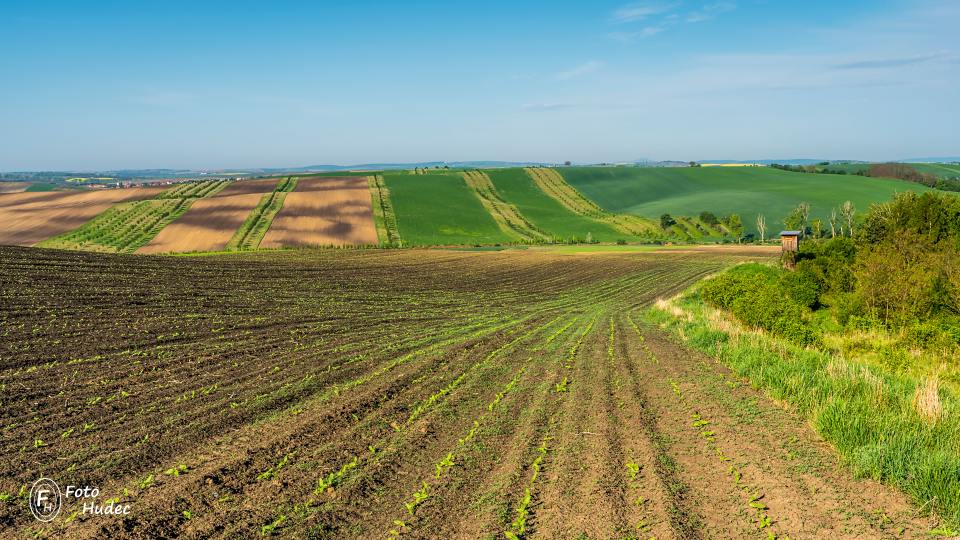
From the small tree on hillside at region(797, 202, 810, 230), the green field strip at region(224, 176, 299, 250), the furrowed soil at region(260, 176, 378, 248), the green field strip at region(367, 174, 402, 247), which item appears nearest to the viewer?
the green field strip at region(224, 176, 299, 250)

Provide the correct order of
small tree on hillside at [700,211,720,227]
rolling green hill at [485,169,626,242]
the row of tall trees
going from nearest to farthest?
the row of tall trees
rolling green hill at [485,169,626,242]
small tree on hillside at [700,211,720,227]

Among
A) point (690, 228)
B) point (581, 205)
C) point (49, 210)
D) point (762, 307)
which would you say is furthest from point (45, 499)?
point (581, 205)

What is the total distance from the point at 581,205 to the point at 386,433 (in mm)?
114125

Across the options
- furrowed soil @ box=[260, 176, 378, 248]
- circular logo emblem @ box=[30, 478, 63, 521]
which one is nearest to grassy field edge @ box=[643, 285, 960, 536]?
circular logo emblem @ box=[30, 478, 63, 521]

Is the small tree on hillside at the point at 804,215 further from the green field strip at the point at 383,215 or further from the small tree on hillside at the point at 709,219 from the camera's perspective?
the green field strip at the point at 383,215

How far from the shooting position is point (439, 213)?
106188 millimetres

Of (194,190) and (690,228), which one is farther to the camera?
(194,190)

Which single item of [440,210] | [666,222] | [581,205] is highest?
[581,205]

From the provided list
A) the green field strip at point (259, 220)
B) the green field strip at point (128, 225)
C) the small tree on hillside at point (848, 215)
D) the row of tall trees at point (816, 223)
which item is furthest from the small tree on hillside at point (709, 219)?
the green field strip at point (128, 225)

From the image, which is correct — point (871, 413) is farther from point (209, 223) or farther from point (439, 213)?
point (439, 213)

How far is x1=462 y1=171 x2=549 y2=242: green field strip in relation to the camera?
96300 millimetres

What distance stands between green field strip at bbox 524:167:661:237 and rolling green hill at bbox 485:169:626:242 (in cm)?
204

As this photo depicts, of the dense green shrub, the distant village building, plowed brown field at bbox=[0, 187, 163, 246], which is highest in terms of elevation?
plowed brown field at bbox=[0, 187, 163, 246]

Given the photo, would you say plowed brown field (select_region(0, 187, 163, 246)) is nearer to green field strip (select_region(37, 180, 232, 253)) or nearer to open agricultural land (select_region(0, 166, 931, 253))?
open agricultural land (select_region(0, 166, 931, 253))
